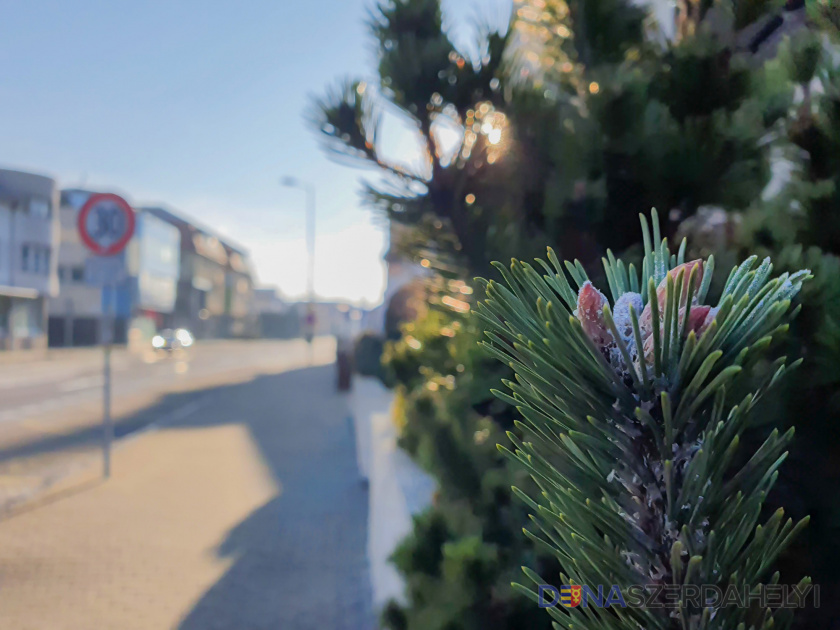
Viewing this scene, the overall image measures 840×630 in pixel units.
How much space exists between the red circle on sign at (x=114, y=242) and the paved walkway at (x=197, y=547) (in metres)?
2.71

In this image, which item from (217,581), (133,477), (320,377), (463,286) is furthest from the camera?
(320,377)

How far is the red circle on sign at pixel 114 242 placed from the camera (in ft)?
27.4

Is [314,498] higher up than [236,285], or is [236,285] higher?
[236,285]

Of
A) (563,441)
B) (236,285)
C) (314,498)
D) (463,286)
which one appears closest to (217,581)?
(314,498)

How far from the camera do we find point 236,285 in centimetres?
10031

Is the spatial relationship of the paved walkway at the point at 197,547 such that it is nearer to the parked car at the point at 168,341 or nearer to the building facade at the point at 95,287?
the parked car at the point at 168,341

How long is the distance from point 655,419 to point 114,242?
28.9ft

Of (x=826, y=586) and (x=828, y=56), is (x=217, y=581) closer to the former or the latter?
(x=826, y=586)

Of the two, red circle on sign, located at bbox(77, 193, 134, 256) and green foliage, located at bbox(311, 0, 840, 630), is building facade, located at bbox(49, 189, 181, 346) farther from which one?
green foliage, located at bbox(311, 0, 840, 630)

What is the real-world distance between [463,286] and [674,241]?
0.47 metres

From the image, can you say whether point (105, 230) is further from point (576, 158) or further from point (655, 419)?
point (655, 419)

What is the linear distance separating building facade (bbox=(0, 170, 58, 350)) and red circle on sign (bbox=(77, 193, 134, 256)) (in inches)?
1396

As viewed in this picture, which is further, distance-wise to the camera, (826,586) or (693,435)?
(826,586)

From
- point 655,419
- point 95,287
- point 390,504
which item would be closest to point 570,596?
point 655,419
